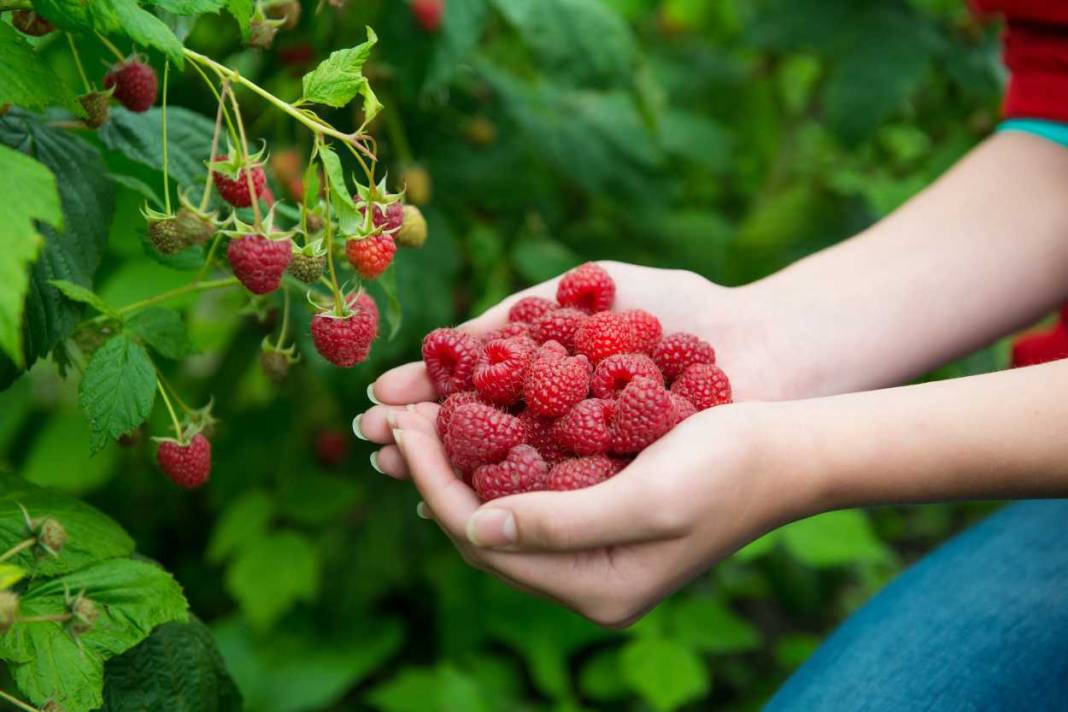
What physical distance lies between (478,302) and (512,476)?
926 mm

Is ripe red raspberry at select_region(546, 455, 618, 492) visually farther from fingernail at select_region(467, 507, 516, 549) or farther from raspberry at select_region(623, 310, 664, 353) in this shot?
raspberry at select_region(623, 310, 664, 353)

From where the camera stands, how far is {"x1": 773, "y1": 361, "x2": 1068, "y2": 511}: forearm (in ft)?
3.36

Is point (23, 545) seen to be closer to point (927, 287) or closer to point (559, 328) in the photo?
point (559, 328)

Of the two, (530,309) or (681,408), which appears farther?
(530,309)

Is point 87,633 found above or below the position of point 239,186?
below

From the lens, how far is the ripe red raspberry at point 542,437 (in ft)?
3.95

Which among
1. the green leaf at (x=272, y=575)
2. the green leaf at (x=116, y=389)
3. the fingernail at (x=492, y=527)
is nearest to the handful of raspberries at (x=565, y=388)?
the fingernail at (x=492, y=527)

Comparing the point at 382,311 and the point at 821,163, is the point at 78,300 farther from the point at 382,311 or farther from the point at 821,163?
the point at 821,163

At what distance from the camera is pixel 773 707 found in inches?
47.2

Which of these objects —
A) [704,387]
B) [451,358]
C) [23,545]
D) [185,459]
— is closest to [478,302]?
[451,358]

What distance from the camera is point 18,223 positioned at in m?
0.72

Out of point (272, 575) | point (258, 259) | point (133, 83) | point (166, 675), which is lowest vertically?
point (272, 575)

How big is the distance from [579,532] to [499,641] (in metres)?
1.43

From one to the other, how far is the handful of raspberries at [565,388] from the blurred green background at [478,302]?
13.6 inches
